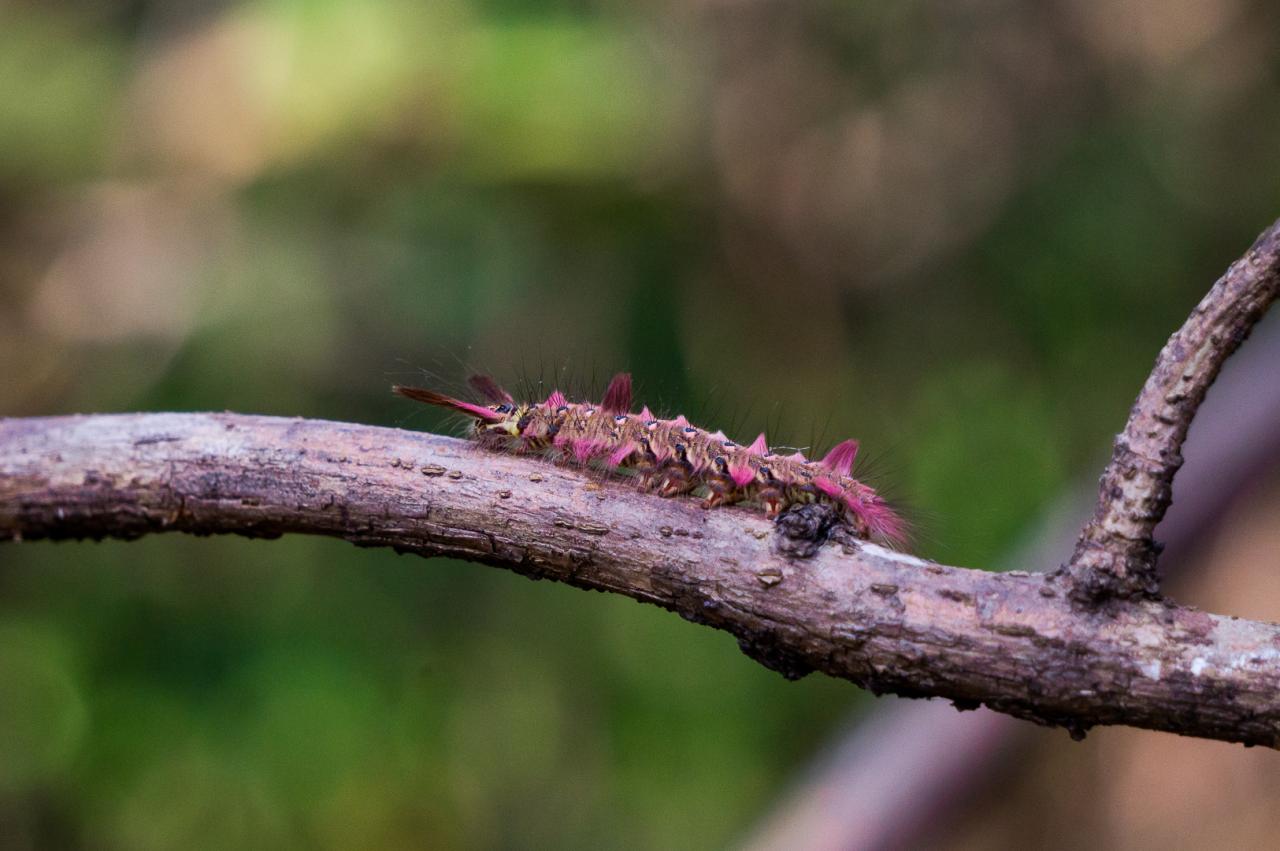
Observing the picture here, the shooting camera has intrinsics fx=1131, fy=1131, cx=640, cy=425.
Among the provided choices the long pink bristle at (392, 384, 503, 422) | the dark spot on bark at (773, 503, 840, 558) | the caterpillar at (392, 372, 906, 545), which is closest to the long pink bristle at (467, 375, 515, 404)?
the caterpillar at (392, 372, 906, 545)

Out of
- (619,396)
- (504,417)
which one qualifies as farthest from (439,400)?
(619,396)

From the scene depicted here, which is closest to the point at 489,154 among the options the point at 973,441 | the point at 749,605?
the point at 973,441

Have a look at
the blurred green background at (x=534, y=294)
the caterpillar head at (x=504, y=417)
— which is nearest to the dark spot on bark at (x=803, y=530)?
the caterpillar head at (x=504, y=417)

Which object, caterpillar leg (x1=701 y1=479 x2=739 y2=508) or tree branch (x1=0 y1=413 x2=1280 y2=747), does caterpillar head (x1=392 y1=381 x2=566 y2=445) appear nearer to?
tree branch (x1=0 y1=413 x2=1280 y2=747)

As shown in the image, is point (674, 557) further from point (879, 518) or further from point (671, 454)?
point (879, 518)

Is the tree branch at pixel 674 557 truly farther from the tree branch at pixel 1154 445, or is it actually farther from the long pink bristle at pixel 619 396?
the long pink bristle at pixel 619 396
